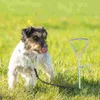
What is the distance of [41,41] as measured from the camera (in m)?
7.89

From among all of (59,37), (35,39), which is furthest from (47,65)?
(59,37)

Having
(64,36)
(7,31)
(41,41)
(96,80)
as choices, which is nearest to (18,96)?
(41,41)

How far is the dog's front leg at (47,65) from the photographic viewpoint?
29.1 feet

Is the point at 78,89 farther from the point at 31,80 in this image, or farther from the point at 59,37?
the point at 59,37

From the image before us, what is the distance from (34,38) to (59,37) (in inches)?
396

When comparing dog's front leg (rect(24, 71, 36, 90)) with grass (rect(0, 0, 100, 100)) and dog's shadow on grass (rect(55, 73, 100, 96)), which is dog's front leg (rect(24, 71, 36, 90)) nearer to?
grass (rect(0, 0, 100, 100))

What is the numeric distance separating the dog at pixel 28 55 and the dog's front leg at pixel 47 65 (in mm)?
270

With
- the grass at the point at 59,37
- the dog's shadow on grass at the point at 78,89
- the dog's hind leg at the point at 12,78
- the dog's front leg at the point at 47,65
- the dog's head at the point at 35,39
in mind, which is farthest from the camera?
the dog's front leg at the point at 47,65

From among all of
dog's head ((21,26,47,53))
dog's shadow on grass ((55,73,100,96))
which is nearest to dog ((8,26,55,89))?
dog's head ((21,26,47,53))

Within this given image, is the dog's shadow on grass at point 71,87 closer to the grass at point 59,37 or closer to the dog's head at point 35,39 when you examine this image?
the grass at point 59,37

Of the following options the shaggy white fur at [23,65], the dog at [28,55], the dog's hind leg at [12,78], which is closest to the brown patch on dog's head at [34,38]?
the dog at [28,55]

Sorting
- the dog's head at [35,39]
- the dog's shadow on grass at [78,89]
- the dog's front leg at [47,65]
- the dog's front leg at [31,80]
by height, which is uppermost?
the dog's head at [35,39]

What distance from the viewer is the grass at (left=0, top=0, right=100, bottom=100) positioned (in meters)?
8.16

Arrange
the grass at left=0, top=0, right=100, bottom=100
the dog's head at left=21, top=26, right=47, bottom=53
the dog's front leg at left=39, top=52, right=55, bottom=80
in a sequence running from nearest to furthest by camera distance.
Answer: the dog's head at left=21, top=26, right=47, bottom=53 → the grass at left=0, top=0, right=100, bottom=100 → the dog's front leg at left=39, top=52, right=55, bottom=80
